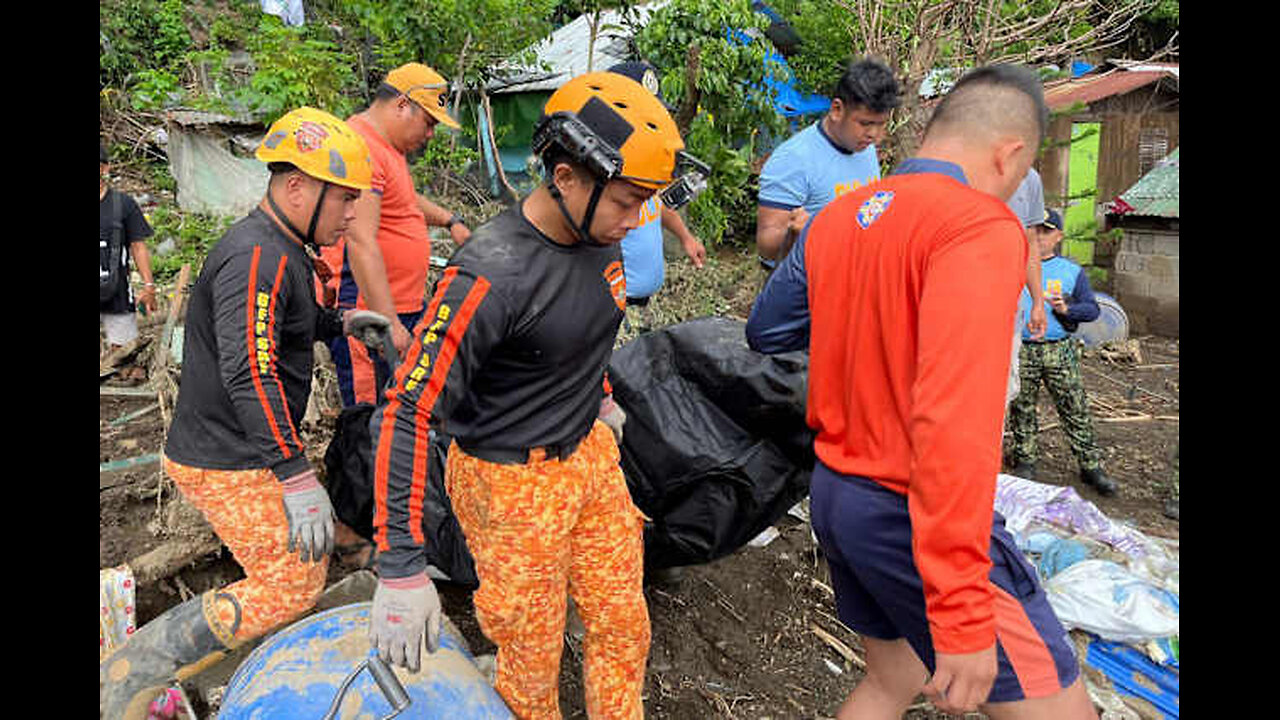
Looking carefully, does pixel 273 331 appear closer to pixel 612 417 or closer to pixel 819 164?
pixel 612 417

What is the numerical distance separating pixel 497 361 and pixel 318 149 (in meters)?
1.07

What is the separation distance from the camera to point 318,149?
2523 millimetres

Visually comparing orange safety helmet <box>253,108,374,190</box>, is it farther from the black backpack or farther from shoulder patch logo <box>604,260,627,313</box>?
the black backpack

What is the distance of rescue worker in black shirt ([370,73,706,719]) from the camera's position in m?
1.87

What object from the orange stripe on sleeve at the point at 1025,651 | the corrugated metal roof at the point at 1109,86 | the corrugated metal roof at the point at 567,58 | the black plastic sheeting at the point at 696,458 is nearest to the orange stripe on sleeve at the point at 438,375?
the black plastic sheeting at the point at 696,458

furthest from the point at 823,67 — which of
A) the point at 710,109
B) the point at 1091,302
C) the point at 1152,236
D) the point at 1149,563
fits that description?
the point at 1149,563

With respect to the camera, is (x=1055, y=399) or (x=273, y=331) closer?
(x=273, y=331)

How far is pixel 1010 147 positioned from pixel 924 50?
14.3 ft

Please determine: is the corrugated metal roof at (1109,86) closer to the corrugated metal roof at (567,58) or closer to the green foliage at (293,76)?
the corrugated metal roof at (567,58)

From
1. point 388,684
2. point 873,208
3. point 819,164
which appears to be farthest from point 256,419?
point 819,164

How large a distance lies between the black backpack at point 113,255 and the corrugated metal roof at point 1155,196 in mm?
10561

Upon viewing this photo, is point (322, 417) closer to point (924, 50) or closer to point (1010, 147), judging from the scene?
point (1010, 147)

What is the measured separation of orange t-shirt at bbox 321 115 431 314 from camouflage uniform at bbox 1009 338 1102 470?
3.80m

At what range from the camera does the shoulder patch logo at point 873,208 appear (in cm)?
187
